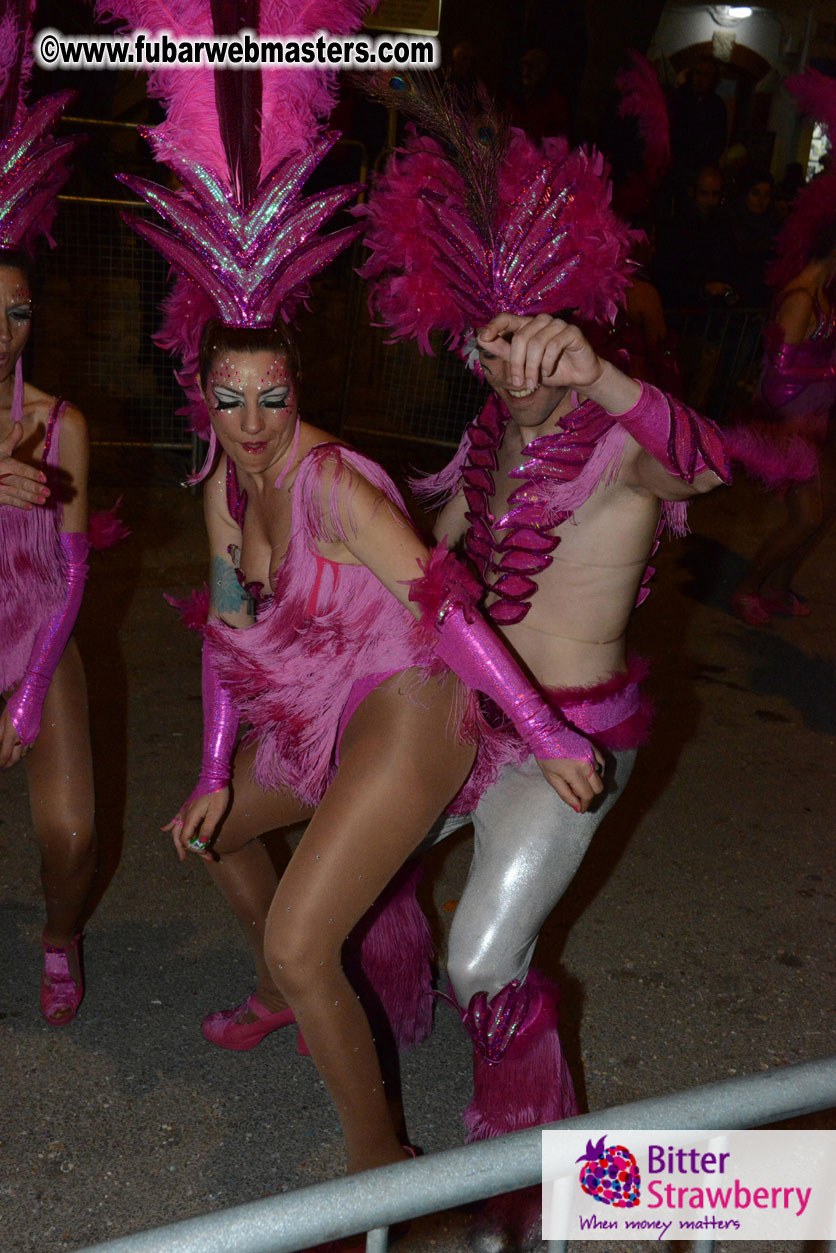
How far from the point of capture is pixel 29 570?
272cm

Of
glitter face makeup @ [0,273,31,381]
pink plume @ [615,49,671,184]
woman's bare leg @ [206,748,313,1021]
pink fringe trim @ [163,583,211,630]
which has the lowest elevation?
woman's bare leg @ [206,748,313,1021]

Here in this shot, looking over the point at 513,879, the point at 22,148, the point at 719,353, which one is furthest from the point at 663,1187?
the point at 719,353

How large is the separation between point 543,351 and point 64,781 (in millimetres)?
1593

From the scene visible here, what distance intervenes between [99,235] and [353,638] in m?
5.73

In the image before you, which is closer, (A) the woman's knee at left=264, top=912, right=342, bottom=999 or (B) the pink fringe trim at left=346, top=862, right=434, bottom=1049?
(A) the woman's knee at left=264, top=912, right=342, bottom=999

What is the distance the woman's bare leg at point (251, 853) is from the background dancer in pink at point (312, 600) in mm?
140

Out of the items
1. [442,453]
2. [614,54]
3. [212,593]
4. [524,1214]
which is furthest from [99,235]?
[614,54]

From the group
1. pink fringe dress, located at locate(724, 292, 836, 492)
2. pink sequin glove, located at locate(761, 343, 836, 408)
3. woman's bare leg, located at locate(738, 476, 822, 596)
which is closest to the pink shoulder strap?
pink fringe dress, located at locate(724, 292, 836, 492)

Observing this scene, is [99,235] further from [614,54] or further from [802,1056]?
[614,54]

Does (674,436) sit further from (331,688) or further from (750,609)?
(750,609)

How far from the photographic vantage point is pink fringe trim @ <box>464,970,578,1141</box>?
2324 mm

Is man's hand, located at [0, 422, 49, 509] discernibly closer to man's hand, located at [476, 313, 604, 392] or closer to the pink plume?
man's hand, located at [476, 313, 604, 392]

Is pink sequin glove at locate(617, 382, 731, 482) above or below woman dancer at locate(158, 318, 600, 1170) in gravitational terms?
above

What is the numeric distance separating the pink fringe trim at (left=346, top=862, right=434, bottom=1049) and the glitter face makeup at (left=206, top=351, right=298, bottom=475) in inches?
46.3
